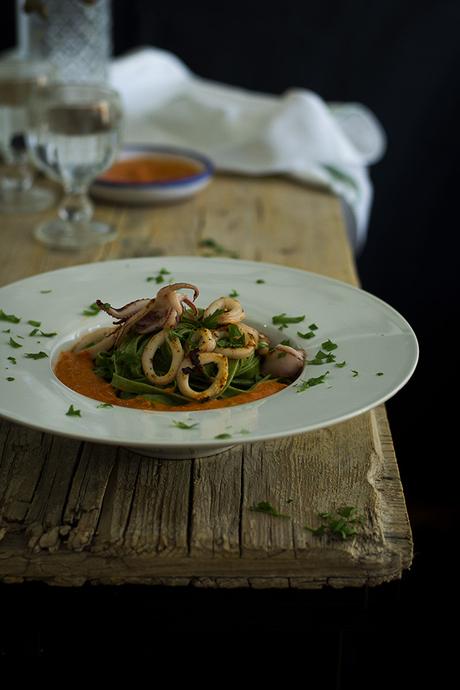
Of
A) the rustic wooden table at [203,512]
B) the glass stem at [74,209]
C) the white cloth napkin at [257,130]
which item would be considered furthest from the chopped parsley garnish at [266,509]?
the white cloth napkin at [257,130]

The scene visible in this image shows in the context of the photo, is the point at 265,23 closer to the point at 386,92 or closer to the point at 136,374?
the point at 386,92

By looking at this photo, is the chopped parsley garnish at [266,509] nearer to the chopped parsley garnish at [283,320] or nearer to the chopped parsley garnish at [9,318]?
the chopped parsley garnish at [283,320]

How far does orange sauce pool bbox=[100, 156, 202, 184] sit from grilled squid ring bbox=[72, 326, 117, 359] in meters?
0.92

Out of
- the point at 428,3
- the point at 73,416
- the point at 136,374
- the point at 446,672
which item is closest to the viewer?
the point at 73,416

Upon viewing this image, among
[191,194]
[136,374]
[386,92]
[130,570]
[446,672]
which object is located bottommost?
[446,672]

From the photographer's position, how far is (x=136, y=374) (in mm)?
1106

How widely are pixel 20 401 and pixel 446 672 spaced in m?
1.43

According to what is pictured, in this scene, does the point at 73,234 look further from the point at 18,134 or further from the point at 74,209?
the point at 18,134

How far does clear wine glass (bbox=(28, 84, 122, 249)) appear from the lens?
176 cm

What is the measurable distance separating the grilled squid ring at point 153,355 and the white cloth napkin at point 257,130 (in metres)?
1.20

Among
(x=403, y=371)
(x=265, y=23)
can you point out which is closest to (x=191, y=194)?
(x=403, y=371)

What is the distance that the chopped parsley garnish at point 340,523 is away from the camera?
39.7 inches

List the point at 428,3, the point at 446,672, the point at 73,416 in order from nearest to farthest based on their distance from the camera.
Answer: the point at 73,416, the point at 446,672, the point at 428,3

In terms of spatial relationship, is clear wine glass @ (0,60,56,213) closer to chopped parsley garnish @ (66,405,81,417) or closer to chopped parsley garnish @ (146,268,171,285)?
chopped parsley garnish @ (146,268,171,285)
